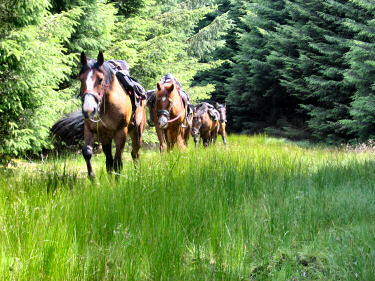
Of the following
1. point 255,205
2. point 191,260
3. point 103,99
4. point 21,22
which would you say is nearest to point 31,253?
point 191,260

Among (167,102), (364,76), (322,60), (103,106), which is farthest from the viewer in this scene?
(322,60)

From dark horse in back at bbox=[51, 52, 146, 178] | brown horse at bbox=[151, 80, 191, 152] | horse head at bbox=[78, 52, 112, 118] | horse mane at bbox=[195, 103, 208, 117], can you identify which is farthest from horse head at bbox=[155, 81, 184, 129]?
horse mane at bbox=[195, 103, 208, 117]

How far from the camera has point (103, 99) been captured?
611cm

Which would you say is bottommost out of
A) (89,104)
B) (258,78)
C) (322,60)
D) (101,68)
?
(89,104)

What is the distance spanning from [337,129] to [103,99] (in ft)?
49.2

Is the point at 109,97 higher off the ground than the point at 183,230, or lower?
higher

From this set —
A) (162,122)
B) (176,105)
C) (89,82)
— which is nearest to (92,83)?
(89,82)

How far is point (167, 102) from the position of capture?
27.6 feet

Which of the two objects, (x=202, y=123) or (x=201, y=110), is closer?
(x=202, y=123)

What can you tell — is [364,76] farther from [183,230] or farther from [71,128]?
[183,230]

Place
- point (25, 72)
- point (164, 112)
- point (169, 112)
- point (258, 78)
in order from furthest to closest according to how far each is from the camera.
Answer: point (258, 78) < point (169, 112) < point (164, 112) < point (25, 72)

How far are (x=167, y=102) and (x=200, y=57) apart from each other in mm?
13091

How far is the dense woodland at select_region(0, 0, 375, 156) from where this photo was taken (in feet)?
24.0

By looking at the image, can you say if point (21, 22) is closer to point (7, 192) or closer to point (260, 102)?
point (7, 192)
